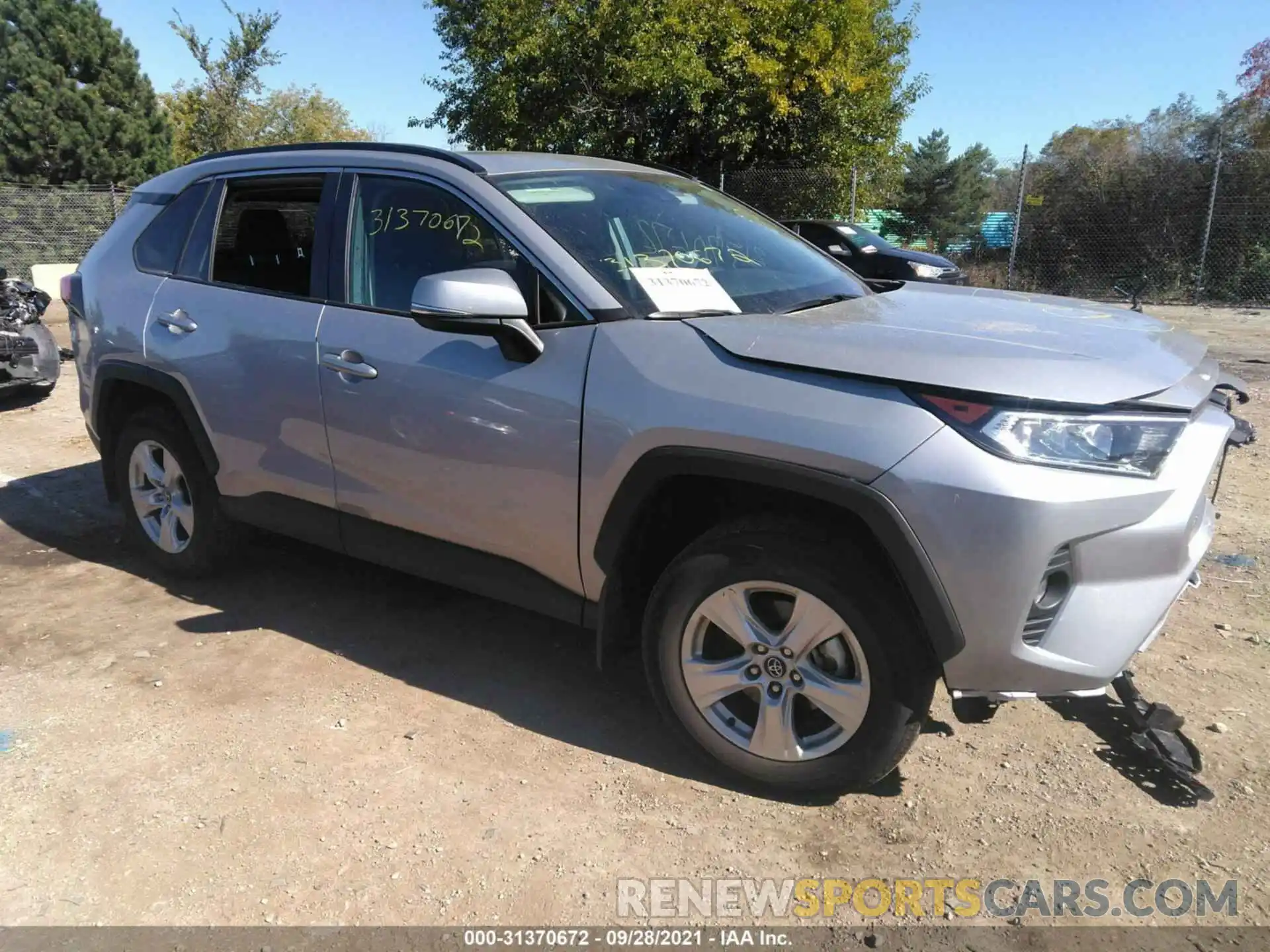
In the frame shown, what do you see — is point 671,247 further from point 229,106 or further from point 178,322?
point 229,106

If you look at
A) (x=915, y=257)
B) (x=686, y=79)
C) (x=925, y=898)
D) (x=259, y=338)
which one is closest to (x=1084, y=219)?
(x=915, y=257)

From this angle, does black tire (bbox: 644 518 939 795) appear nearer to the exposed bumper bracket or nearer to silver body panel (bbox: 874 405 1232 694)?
silver body panel (bbox: 874 405 1232 694)

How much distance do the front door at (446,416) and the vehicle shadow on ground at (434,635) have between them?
1.42 ft

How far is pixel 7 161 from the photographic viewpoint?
22.0 metres

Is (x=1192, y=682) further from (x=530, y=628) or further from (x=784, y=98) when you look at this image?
(x=784, y=98)

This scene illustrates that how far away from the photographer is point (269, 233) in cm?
387

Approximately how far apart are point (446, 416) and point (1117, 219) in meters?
16.5

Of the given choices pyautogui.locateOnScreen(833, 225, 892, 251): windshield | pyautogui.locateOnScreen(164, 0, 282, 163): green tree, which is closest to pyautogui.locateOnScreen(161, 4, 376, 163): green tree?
pyautogui.locateOnScreen(164, 0, 282, 163): green tree

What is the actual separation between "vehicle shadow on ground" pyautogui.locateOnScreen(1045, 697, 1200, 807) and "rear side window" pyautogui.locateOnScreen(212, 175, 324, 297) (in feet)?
10.0

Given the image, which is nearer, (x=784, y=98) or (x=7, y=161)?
(x=784, y=98)

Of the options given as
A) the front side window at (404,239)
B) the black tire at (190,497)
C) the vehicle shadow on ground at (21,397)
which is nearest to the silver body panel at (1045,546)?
the front side window at (404,239)

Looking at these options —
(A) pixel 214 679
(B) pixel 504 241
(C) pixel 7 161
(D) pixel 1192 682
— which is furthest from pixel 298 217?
(C) pixel 7 161

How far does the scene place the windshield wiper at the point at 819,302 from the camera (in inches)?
120

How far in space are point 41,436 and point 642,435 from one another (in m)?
6.58
